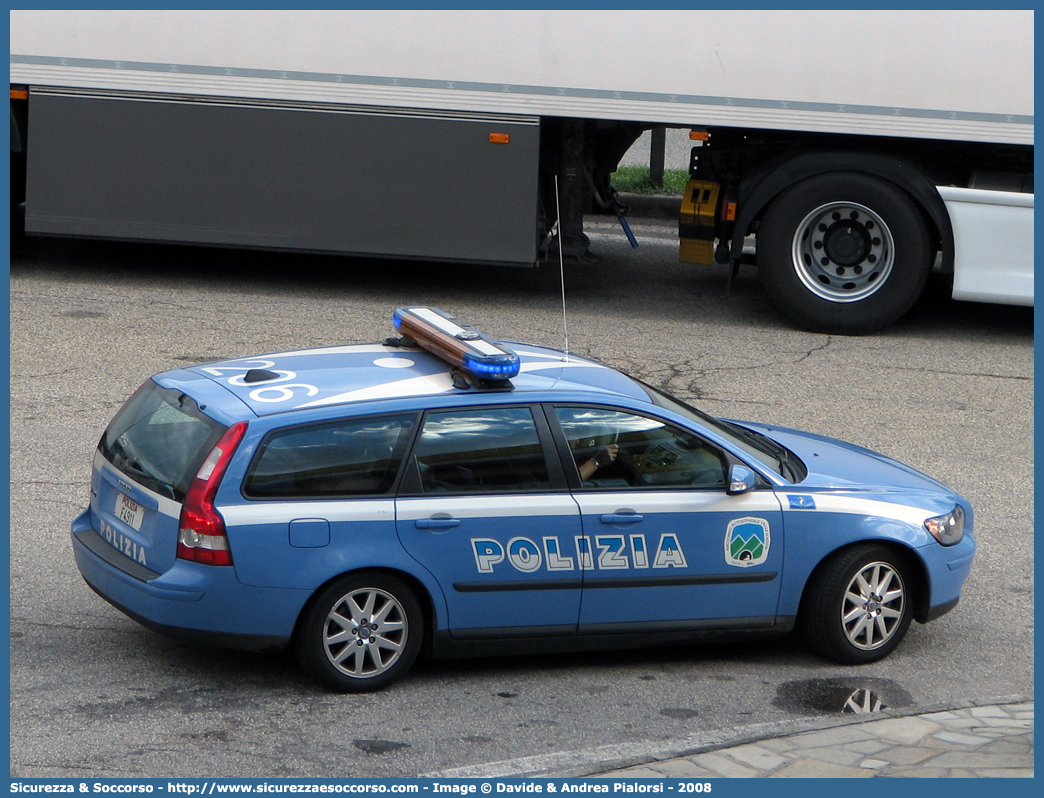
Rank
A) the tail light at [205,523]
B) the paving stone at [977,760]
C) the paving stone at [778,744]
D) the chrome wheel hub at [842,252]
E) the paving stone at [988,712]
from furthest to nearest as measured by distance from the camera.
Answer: the chrome wheel hub at [842,252] → the paving stone at [988,712] → the tail light at [205,523] → the paving stone at [778,744] → the paving stone at [977,760]

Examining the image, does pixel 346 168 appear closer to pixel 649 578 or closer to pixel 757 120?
pixel 757 120

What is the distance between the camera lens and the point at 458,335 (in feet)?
18.5

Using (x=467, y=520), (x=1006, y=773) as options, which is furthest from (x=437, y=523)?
(x=1006, y=773)

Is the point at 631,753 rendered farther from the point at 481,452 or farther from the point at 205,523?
the point at 205,523

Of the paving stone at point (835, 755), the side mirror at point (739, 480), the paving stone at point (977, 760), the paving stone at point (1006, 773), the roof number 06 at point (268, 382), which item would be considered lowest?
the paving stone at point (835, 755)

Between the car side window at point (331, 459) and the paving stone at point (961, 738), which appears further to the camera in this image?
the car side window at point (331, 459)

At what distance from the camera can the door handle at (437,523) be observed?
5.11 metres

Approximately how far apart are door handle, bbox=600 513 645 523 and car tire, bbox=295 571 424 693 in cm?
83

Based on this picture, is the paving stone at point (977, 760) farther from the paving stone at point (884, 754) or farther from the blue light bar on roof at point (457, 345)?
the blue light bar on roof at point (457, 345)

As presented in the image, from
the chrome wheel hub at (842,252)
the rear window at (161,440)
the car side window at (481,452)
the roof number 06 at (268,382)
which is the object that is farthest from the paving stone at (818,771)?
the chrome wheel hub at (842,252)

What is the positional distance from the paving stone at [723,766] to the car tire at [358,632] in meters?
1.25

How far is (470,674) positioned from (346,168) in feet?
23.7

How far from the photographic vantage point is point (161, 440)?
17.2 ft

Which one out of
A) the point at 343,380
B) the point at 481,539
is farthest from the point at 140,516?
the point at 481,539
